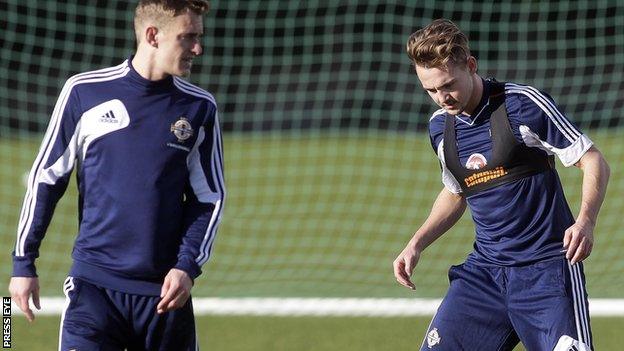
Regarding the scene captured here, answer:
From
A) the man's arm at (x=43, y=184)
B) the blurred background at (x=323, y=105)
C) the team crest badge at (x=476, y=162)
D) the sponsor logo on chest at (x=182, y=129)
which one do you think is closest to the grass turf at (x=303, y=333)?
the blurred background at (x=323, y=105)

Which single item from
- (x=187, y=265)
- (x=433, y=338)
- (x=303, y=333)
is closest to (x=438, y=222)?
(x=433, y=338)

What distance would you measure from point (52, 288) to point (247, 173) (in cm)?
559

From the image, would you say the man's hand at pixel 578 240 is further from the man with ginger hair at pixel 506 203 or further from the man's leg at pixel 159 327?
the man's leg at pixel 159 327

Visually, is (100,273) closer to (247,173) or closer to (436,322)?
(436,322)

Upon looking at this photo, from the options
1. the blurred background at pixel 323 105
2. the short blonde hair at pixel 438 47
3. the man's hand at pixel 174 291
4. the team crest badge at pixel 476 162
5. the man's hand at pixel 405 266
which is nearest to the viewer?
the man's hand at pixel 174 291

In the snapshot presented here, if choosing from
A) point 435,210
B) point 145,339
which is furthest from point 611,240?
point 145,339

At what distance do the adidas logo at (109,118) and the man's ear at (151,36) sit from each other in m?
0.28

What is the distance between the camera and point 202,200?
4500 millimetres

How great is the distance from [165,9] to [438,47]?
38.8 inches

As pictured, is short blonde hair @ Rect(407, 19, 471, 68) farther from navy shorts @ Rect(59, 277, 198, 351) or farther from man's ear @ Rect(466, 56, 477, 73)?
navy shorts @ Rect(59, 277, 198, 351)

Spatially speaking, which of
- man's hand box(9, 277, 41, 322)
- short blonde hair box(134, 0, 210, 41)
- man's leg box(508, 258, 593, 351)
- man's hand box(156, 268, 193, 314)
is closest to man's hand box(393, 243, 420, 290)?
man's leg box(508, 258, 593, 351)

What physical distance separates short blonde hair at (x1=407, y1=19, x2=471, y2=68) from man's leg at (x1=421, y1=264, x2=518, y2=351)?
33.6 inches

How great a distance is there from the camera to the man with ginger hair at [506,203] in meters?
4.65

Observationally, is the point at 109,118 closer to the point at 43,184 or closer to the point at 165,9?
the point at 43,184
